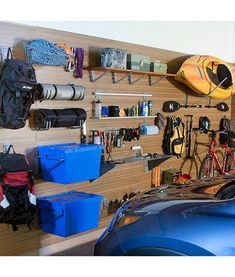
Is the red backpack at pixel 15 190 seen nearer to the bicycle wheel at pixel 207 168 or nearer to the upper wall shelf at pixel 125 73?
the upper wall shelf at pixel 125 73

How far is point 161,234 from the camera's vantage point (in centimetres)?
172

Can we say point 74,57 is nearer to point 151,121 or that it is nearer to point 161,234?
point 151,121

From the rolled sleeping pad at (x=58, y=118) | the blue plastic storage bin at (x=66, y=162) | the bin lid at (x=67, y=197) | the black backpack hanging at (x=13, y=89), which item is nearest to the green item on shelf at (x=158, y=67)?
the rolled sleeping pad at (x=58, y=118)

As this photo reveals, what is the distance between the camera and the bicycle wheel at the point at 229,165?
6.48 m

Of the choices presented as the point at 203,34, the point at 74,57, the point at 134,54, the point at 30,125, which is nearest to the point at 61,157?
the point at 30,125

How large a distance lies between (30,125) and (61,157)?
17.0 inches

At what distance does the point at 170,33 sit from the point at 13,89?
2798mm

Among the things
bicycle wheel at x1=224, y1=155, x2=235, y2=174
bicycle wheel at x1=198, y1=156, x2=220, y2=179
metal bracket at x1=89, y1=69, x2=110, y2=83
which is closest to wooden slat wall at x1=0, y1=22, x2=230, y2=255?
metal bracket at x1=89, y1=69, x2=110, y2=83

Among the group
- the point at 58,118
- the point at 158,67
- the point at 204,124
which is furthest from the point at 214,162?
the point at 58,118

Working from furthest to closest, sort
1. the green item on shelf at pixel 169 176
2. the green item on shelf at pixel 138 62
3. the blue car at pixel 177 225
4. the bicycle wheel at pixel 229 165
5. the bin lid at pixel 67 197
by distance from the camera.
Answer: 1. the bicycle wheel at pixel 229 165
2. the green item on shelf at pixel 169 176
3. the green item on shelf at pixel 138 62
4. the bin lid at pixel 67 197
5. the blue car at pixel 177 225

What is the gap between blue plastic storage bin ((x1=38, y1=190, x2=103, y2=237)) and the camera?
3.71 meters

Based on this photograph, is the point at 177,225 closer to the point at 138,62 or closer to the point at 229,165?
the point at 138,62

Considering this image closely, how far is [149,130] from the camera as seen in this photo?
16.4ft

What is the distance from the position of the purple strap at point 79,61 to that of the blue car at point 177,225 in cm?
217
